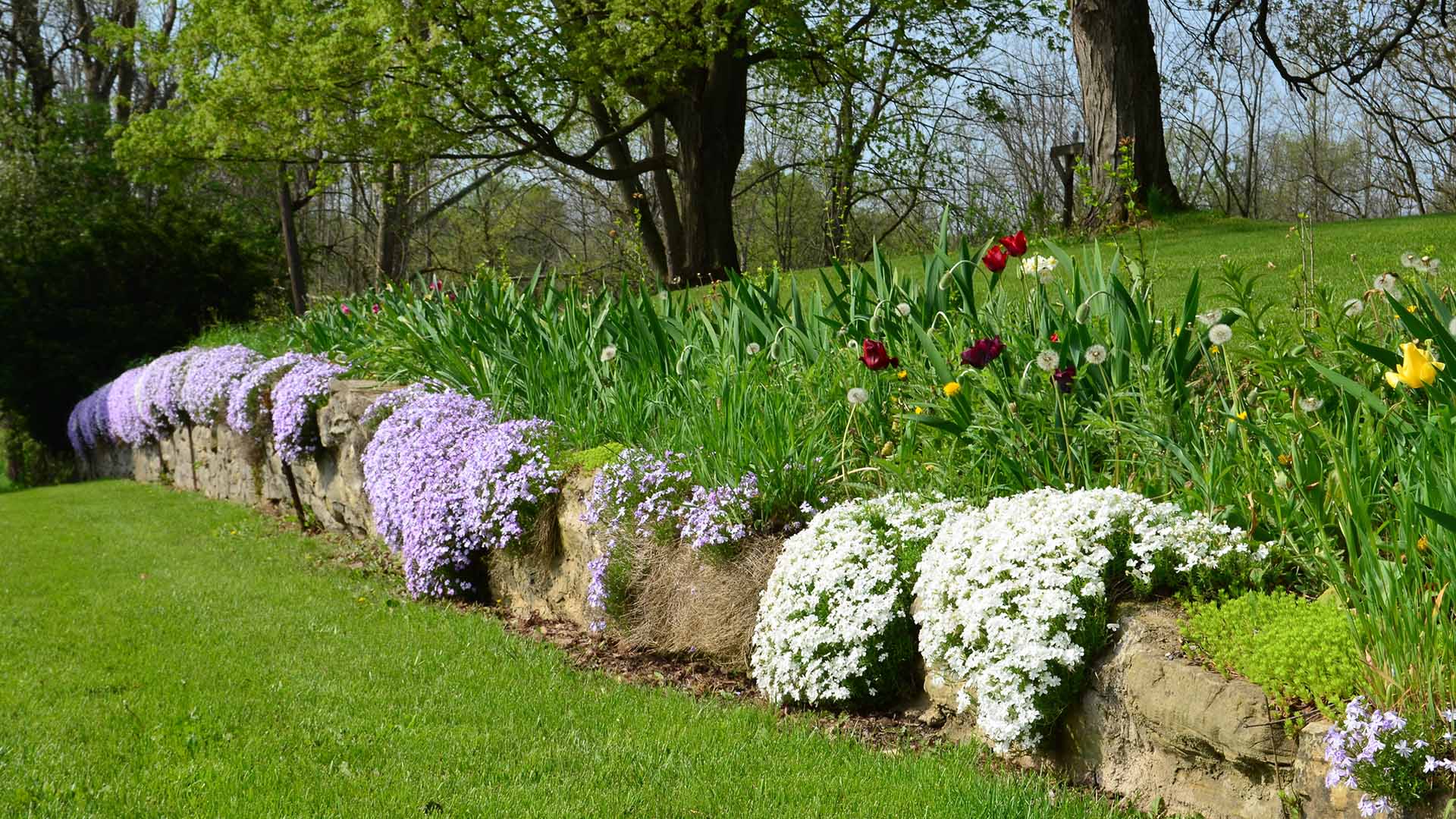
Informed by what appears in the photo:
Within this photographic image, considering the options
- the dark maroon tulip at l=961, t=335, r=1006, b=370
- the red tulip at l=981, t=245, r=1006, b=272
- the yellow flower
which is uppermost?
the red tulip at l=981, t=245, r=1006, b=272

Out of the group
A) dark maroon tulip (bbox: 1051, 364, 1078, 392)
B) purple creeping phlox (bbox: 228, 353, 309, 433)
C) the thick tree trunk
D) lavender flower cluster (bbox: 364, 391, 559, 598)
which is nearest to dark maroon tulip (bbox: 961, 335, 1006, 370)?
dark maroon tulip (bbox: 1051, 364, 1078, 392)

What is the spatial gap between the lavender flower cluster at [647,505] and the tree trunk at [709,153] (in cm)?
1036

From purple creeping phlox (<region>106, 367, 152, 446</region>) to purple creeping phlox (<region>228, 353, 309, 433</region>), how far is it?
4.43 metres

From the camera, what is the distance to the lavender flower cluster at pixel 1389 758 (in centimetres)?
216

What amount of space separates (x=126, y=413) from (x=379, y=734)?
38.7ft

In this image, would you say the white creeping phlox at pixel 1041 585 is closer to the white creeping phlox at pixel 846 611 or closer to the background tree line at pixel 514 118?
the white creeping phlox at pixel 846 611

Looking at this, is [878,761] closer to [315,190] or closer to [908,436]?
[908,436]

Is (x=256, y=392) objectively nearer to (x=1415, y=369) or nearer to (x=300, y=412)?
(x=300, y=412)

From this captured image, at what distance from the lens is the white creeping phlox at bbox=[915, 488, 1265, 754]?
9.37ft

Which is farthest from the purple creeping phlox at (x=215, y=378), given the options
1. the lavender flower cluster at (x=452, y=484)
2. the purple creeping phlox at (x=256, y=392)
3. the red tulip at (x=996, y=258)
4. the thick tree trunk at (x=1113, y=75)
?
the thick tree trunk at (x=1113, y=75)

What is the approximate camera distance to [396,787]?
3051 millimetres

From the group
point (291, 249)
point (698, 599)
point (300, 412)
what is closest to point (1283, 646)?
point (698, 599)

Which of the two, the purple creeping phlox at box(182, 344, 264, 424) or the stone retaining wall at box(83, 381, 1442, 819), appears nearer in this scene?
the stone retaining wall at box(83, 381, 1442, 819)

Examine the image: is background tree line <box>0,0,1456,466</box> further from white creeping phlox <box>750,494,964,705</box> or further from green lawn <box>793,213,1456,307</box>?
white creeping phlox <box>750,494,964,705</box>
